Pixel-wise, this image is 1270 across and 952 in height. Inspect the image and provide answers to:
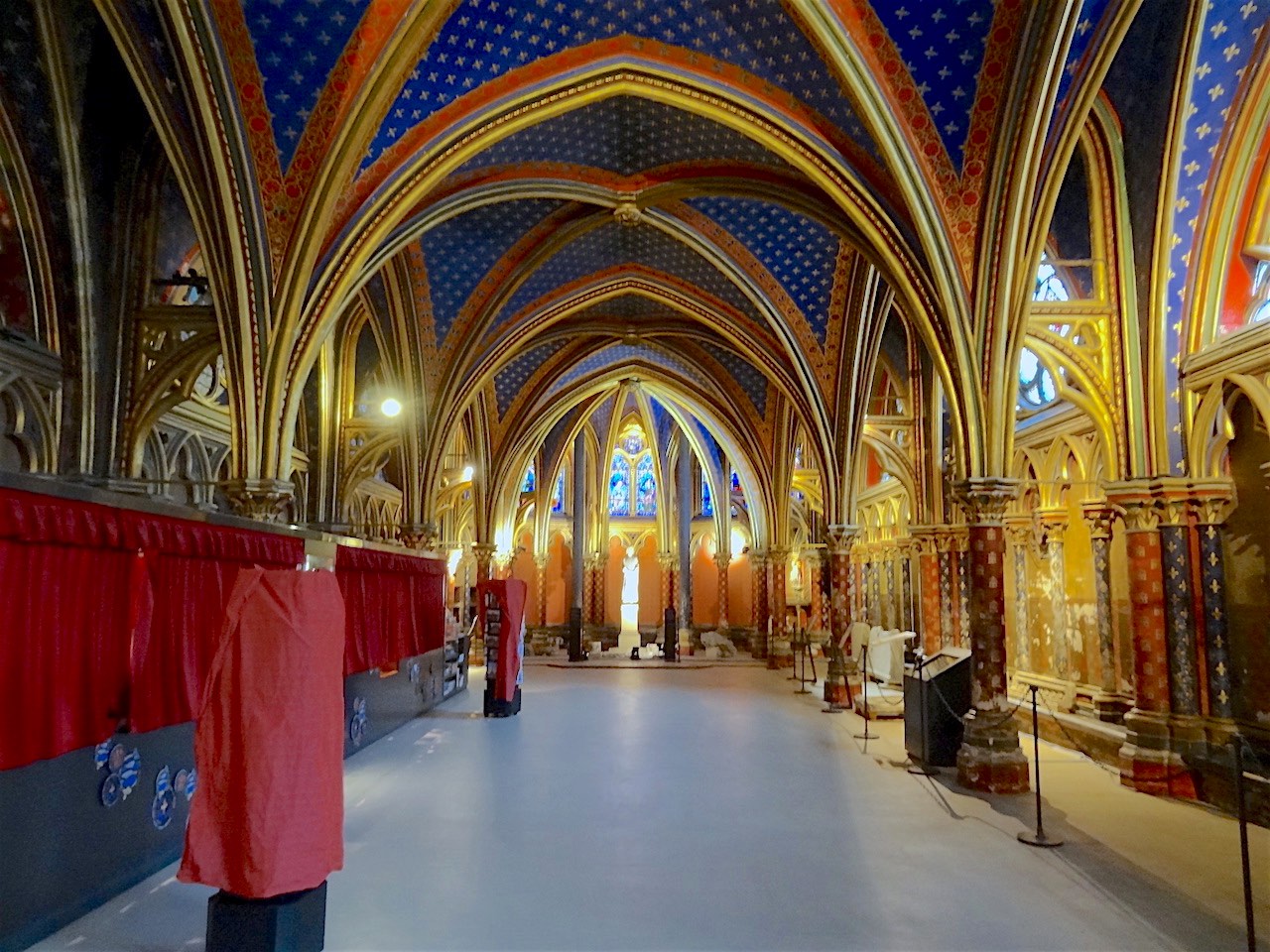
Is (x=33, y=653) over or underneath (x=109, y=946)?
over

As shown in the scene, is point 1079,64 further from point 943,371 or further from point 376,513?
point 376,513

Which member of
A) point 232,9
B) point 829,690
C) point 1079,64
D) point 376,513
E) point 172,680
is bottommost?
point 829,690

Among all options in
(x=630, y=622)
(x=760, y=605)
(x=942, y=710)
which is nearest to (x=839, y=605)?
(x=942, y=710)

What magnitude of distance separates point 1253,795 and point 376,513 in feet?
58.4

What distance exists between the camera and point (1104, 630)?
1130 cm

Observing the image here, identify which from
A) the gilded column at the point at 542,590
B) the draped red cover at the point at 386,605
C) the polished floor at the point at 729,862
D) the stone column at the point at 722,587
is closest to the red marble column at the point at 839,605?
the polished floor at the point at 729,862

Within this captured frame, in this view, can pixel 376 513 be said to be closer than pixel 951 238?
No

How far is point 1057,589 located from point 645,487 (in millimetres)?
21917

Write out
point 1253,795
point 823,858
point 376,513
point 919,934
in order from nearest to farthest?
point 919,934, point 823,858, point 1253,795, point 376,513

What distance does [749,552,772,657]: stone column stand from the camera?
24.4 metres

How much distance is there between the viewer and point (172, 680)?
210 inches

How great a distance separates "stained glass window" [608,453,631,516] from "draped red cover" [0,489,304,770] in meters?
27.5

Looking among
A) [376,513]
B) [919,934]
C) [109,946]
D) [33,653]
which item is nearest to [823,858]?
[919,934]

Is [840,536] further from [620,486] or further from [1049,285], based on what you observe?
[620,486]
